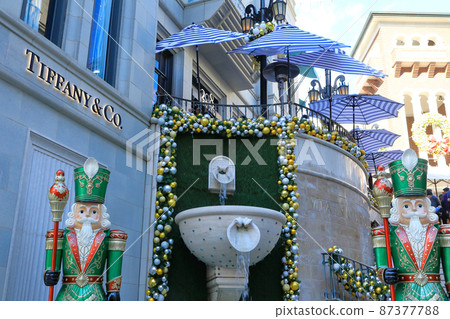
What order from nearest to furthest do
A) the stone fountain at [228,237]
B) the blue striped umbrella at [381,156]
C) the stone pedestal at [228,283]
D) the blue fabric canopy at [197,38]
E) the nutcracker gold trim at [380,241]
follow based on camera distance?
the nutcracker gold trim at [380,241] → the stone fountain at [228,237] → the stone pedestal at [228,283] → the blue fabric canopy at [197,38] → the blue striped umbrella at [381,156]

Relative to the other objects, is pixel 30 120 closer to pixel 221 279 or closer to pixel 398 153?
pixel 221 279

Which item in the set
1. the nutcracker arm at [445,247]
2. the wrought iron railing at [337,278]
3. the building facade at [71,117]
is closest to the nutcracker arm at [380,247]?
the nutcracker arm at [445,247]

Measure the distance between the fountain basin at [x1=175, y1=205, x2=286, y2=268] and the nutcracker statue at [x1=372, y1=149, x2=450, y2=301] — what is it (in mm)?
2680

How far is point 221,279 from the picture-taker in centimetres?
874

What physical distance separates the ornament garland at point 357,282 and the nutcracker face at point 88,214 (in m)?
5.96

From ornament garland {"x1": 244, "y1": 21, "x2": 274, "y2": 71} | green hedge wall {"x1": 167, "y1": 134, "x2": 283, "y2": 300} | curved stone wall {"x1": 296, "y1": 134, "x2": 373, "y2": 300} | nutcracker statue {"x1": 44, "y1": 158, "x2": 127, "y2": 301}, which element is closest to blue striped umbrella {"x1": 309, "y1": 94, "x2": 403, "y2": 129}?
curved stone wall {"x1": 296, "y1": 134, "x2": 373, "y2": 300}

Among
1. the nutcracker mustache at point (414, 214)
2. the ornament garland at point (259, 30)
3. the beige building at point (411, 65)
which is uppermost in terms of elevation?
the beige building at point (411, 65)

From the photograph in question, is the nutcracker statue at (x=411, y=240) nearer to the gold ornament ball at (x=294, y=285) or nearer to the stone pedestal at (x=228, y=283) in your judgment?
the stone pedestal at (x=228, y=283)

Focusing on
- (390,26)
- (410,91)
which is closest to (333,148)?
(410,91)

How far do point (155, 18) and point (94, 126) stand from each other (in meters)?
4.10

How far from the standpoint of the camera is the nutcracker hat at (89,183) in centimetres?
588

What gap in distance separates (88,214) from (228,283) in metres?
3.66
